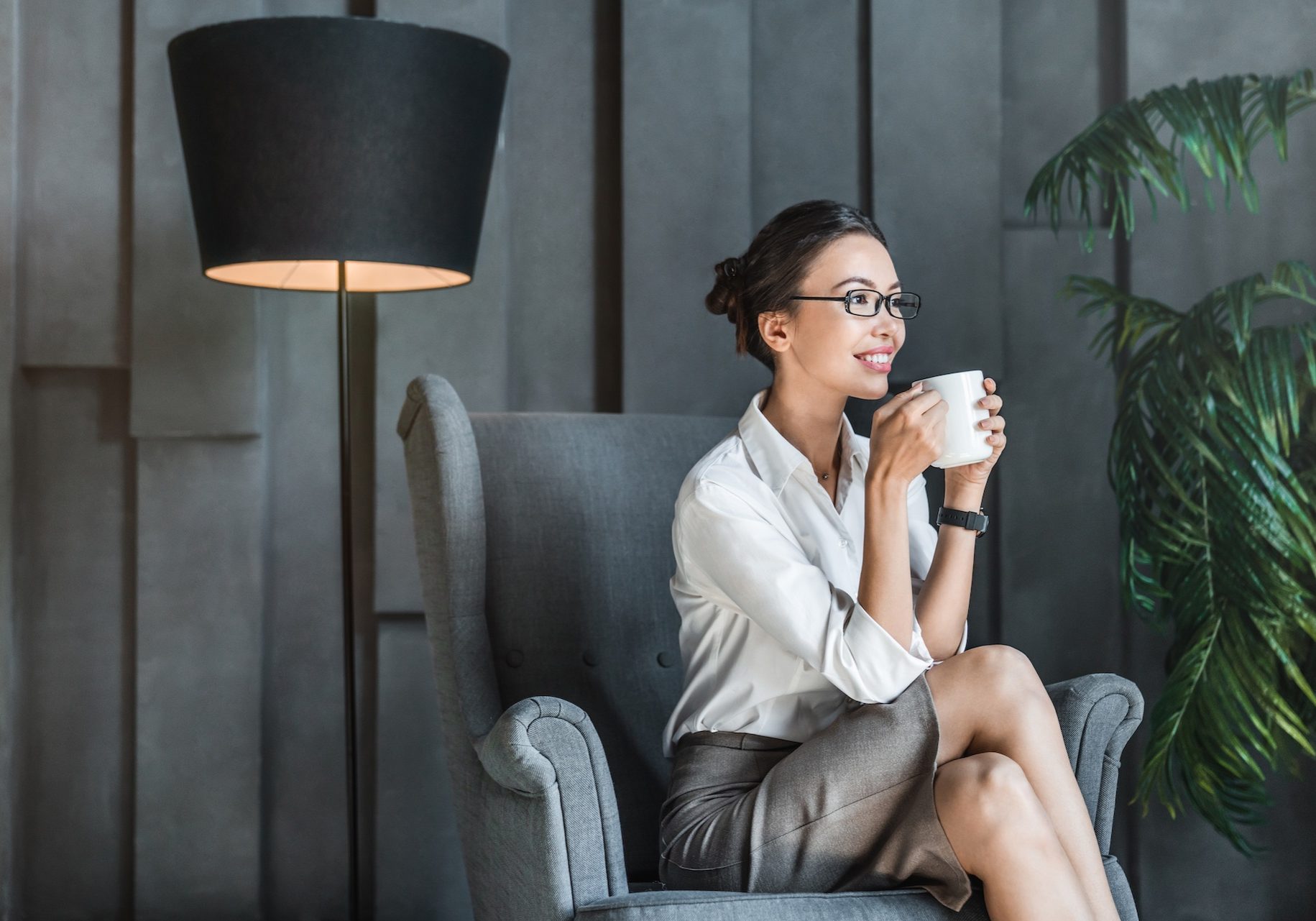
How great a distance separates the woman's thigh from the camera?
4.29 ft

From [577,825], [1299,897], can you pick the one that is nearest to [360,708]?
[577,825]

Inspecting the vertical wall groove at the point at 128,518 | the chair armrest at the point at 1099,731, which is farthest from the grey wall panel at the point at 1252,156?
the vertical wall groove at the point at 128,518

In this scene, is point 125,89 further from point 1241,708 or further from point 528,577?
point 1241,708

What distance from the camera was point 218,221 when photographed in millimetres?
1731

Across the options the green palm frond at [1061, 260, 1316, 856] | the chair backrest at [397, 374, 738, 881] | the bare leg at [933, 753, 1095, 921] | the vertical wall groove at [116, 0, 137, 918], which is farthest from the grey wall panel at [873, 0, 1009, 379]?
the vertical wall groove at [116, 0, 137, 918]

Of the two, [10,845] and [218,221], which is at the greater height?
[218,221]

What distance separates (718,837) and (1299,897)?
64.5 inches

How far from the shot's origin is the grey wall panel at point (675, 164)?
231cm

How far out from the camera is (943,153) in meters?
2.34

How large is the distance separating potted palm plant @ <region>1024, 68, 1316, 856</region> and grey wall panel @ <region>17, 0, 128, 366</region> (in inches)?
68.8

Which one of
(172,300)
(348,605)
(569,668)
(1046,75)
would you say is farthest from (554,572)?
(1046,75)

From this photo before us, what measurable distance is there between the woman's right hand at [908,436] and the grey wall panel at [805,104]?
43.9 inches

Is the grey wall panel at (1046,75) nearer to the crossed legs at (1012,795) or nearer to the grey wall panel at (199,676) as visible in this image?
the crossed legs at (1012,795)

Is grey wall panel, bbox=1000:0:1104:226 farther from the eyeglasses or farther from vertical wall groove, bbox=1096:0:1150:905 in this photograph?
the eyeglasses
